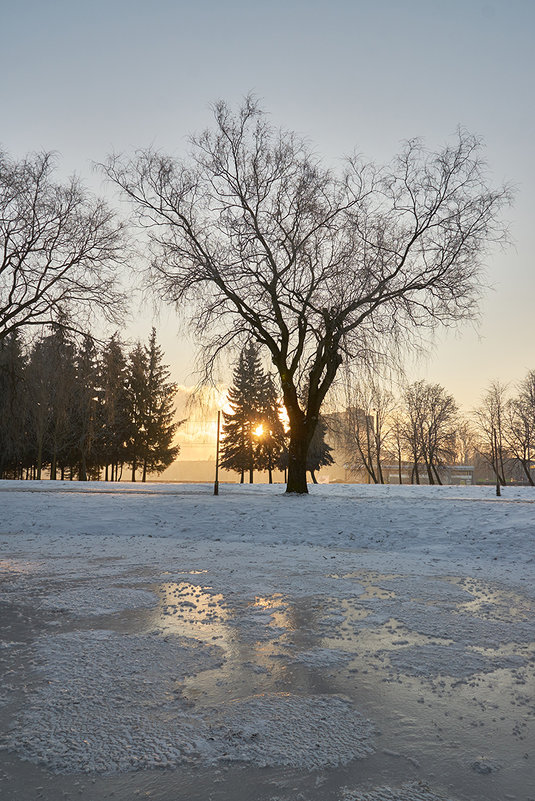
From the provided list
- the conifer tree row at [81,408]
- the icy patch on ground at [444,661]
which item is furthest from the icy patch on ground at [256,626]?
the conifer tree row at [81,408]

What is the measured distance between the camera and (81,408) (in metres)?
18.8

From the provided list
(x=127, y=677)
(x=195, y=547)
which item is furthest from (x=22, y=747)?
(x=195, y=547)

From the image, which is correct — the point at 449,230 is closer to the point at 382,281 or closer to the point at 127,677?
the point at 382,281

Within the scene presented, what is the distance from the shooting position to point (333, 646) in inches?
188

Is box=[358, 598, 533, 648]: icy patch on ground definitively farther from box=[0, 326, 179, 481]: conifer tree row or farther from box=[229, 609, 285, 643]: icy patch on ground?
box=[0, 326, 179, 481]: conifer tree row

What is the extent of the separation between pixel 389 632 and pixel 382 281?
48.1ft

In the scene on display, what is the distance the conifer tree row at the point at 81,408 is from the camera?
18578 mm

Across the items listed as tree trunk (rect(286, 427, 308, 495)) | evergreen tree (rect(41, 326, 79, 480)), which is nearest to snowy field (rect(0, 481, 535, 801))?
evergreen tree (rect(41, 326, 79, 480))

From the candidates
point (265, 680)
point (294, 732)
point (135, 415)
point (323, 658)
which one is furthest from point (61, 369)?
point (135, 415)

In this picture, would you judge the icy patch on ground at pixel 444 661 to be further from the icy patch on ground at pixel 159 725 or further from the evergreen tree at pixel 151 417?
the evergreen tree at pixel 151 417

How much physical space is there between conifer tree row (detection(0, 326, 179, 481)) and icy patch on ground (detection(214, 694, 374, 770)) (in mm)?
15621

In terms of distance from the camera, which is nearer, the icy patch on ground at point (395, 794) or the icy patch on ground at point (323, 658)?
the icy patch on ground at point (395, 794)

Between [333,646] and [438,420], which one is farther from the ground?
[438,420]

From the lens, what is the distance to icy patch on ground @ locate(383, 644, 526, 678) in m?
4.22
